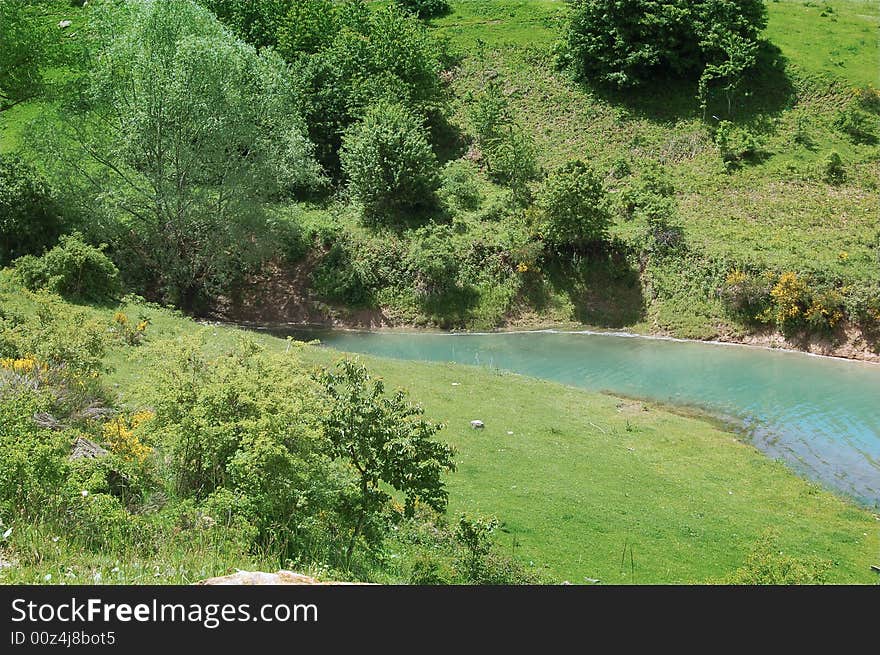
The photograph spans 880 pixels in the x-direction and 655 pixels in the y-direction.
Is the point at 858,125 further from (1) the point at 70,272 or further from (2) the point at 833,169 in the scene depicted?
(1) the point at 70,272

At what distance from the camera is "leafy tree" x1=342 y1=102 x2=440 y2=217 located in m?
50.5

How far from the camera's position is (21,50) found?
136 ft

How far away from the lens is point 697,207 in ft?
165

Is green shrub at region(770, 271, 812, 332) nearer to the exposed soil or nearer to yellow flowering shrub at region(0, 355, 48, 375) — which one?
the exposed soil

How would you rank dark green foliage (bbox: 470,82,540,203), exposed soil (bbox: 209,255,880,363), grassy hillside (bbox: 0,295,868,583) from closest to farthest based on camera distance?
grassy hillside (bbox: 0,295,868,583) → exposed soil (bbox: 209,255,880,363) → dark green foliage (bbox: 470,82,540,203)

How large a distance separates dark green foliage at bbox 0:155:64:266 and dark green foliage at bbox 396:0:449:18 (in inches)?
1874

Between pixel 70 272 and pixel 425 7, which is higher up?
pixel 425 7

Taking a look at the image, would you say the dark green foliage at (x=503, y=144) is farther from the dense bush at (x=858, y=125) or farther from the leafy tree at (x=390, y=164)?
the dense bush at (x=858, y=125)

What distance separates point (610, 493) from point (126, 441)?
43.7ft

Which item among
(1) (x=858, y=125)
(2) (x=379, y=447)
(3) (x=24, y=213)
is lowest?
(3) (x=24, y=213)

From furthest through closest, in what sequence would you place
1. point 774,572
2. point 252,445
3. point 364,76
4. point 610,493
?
1. point 364,76
2. point 610,493
3. point 774,572
4. point 252,445

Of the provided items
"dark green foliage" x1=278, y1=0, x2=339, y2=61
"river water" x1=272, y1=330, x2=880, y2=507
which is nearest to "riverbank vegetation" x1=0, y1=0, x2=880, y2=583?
"dark green foliage" x1=278, y1=0, x2=339, y2=61

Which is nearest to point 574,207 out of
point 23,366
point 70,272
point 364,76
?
point 364,76

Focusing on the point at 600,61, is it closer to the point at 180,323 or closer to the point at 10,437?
the point at 180,323
